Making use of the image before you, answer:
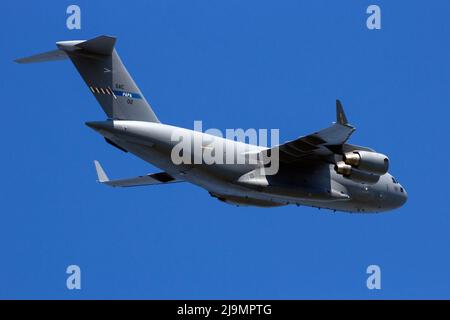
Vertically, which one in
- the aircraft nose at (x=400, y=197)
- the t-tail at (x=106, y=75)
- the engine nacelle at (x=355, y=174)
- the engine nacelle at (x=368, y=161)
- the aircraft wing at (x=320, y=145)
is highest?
the t-tail at (x=106, y=75)

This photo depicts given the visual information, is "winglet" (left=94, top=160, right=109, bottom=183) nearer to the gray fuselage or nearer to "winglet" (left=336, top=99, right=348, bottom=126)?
the gray fuselage

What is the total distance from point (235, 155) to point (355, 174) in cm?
244

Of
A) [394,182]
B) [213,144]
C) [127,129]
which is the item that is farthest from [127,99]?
[394,182]

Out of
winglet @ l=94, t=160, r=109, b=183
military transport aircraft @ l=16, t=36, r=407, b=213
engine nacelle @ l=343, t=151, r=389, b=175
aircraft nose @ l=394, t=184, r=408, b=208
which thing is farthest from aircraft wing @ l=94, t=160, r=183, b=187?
aircraft nose @ l=394, t=184, r=408, b=208

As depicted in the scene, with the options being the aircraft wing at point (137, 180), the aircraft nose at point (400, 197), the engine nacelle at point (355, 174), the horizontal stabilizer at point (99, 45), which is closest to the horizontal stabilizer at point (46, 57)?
the horizontal stabilizer at point (99, 45)

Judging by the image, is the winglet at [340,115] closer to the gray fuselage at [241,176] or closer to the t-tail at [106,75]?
the gray fuselage at [241,176]

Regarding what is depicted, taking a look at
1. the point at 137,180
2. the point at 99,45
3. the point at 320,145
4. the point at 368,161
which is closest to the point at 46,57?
the point at 99,45

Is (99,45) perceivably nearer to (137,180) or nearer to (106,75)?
(106,75)

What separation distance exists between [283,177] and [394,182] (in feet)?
11.0

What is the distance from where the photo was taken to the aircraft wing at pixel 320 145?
16.4 meters

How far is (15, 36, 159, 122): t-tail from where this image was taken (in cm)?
1703

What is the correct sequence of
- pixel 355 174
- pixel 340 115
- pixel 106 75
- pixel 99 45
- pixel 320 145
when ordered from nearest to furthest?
pixel 340 115 < pixel 99 45 < pixel 106 75 < pixel 320 145 < pixel 355 174

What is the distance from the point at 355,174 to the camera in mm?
18484

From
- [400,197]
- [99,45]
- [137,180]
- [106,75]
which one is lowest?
[400,197]
